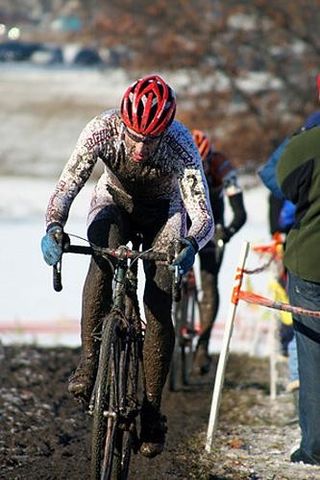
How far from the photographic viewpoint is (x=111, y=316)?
5.45 metres

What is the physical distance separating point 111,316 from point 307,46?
2258 centimetres

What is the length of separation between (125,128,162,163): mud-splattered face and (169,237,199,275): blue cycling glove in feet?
1.67

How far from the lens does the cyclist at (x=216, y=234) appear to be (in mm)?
9078

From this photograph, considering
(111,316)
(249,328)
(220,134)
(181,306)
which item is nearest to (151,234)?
(111,316)

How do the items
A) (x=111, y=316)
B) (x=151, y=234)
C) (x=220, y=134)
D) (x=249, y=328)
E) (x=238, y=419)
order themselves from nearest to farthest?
(x=111, y=316), (x=151, y=234), (x=238, y=419), (x=249, y=328), (x=220, y=134)

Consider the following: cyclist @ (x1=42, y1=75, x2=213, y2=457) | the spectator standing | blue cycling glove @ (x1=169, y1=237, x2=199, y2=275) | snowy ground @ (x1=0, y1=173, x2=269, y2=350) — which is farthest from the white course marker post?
snowy ground @ (x1=0, y1=173, x2=269, y2=350)

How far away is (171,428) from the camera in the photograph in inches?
305

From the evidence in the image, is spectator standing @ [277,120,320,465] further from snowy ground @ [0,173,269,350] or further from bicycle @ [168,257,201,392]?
snowy ground @ [0,173,269,350]

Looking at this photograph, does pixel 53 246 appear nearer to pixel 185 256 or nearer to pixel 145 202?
pixel 185 256

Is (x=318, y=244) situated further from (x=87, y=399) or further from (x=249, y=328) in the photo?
(x=249, y=328)

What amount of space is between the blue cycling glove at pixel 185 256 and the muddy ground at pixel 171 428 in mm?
1570

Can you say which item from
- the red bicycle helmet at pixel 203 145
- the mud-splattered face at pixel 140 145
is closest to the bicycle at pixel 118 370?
the mud-splattered face at pixel 140 145

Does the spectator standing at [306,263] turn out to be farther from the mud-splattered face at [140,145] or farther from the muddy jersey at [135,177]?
the mud-splattered face at [140,145]

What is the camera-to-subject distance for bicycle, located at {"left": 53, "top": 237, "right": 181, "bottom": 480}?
5.23m
